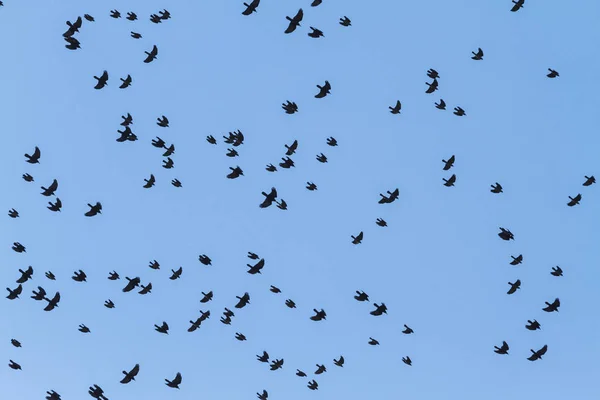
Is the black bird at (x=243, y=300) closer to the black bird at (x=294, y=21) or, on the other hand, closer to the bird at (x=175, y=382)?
the bird at (x=175, y=382)

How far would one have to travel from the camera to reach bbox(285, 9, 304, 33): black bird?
6275cm

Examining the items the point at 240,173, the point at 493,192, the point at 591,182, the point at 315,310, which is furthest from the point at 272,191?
the point at 591,182

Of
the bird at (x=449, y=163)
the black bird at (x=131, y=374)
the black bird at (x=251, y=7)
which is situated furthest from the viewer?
the bird at (x=449, y=163)

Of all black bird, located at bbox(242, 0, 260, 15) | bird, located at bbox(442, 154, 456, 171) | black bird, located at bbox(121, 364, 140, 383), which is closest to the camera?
black bird, located at bbox(242, 0, 260, 15)

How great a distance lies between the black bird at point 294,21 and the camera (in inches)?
2470

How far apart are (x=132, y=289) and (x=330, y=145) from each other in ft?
48.3

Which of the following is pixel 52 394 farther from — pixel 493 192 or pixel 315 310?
pixel 493 192

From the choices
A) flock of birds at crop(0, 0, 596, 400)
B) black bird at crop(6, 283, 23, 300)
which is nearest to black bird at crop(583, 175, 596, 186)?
flock of birds at crop(0, 0, 596, 400)

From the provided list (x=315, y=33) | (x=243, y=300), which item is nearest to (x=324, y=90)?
(x=315, y=33)

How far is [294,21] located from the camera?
6325cm

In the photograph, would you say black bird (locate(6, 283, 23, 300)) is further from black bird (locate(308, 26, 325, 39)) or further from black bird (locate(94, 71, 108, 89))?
black bird (locate(308, 26, 325, 39))

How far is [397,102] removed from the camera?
6838cm

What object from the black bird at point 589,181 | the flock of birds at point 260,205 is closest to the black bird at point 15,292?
the flock of birds at point 260,205

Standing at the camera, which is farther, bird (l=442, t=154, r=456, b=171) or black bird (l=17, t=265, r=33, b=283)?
bird (l=442, t=154, r=456, b=171)
